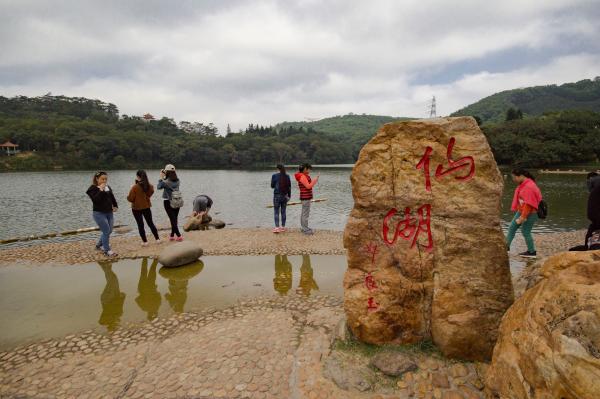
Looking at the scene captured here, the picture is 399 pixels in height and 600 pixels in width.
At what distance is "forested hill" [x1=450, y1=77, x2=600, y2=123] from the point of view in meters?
140

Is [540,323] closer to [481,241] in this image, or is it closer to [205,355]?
[481,241]

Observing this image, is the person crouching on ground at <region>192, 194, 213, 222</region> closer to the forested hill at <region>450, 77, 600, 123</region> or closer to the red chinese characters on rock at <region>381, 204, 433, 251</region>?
the red chinese characters on rock at <region>381, 204, 433, 251</region>

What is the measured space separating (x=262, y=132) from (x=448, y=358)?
14185 cm

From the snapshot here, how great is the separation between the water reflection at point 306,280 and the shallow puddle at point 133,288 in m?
0.02

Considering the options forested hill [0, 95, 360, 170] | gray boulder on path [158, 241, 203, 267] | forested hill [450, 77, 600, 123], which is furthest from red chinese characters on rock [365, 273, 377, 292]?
forested hill [450, 77, 600, 123]

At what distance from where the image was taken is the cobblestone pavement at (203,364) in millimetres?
3926

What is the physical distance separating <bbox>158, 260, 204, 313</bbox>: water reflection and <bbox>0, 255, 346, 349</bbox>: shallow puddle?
20 mm

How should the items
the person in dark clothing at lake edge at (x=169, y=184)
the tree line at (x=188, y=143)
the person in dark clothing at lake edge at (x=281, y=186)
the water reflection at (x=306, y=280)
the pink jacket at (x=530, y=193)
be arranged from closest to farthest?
the water reflection at (x=306, y=280)
the pink jacket at (x=530, y=193)
the person in dark clothing at lake edge at (x=169, y=184)
the person in dark clothing at lake edge at (x=281, y=186)
the tree line at (x=188, y=143)

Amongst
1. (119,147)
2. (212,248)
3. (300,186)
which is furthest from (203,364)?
(119,147)

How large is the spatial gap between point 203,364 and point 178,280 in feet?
12.9

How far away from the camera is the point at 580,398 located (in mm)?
2209

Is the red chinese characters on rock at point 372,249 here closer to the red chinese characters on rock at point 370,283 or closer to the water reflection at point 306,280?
the red chinese characters on rock at point 370,283

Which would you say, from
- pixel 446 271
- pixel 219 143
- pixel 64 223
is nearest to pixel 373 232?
pixel 446 271

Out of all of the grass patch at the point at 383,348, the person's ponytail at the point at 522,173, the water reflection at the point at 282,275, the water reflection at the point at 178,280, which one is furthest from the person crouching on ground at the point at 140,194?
the person's ponytail at the point at 522,173
